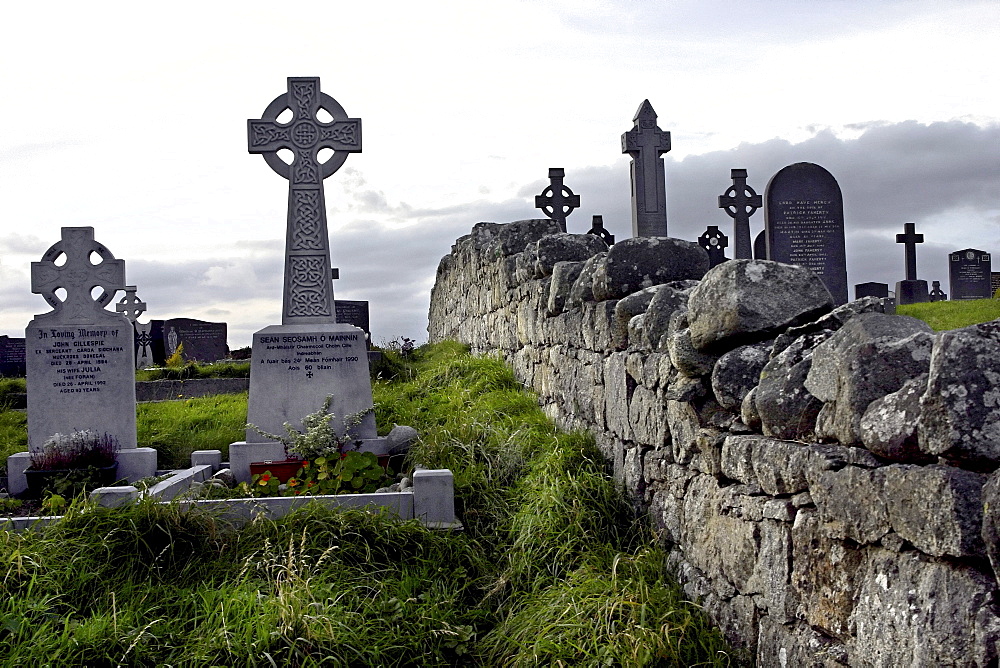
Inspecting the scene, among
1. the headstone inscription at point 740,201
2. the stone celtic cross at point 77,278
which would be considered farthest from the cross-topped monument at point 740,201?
the stone celtic cross at point 77,278

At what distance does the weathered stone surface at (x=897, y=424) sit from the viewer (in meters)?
2.39

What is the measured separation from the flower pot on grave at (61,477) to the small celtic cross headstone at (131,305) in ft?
33.5

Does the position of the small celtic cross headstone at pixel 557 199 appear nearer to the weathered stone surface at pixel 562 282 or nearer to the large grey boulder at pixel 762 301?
the weathered stone surface at pixel 562 282

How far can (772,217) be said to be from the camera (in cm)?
1029

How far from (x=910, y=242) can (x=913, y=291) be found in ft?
3.34

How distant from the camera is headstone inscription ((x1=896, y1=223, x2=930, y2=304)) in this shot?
50.5 ft

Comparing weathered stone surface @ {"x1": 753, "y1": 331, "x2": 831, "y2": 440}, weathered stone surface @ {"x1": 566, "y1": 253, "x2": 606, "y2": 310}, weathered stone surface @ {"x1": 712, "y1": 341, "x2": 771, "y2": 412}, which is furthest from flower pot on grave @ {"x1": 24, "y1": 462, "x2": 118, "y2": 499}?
weathered stone surface @ {"x1": 753, "y1": 331, "x2": 831, "y2": 440}

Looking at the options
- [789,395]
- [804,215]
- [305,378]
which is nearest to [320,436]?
[305,378]

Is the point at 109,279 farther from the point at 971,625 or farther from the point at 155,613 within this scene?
the point at 971,625

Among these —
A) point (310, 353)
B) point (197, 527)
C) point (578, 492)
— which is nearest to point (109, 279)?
point (310, 353)

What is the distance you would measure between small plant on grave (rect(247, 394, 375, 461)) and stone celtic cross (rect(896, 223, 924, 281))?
40.8 ft

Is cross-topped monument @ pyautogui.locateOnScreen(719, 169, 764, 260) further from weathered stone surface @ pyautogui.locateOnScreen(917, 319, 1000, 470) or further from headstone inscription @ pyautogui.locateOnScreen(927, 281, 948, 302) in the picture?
weathered stone surface @ pyautogui.locateOnScreen(917, 319, 1000, 470)

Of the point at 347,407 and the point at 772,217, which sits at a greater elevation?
the point at 772,217

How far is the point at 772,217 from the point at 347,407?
598 cm
